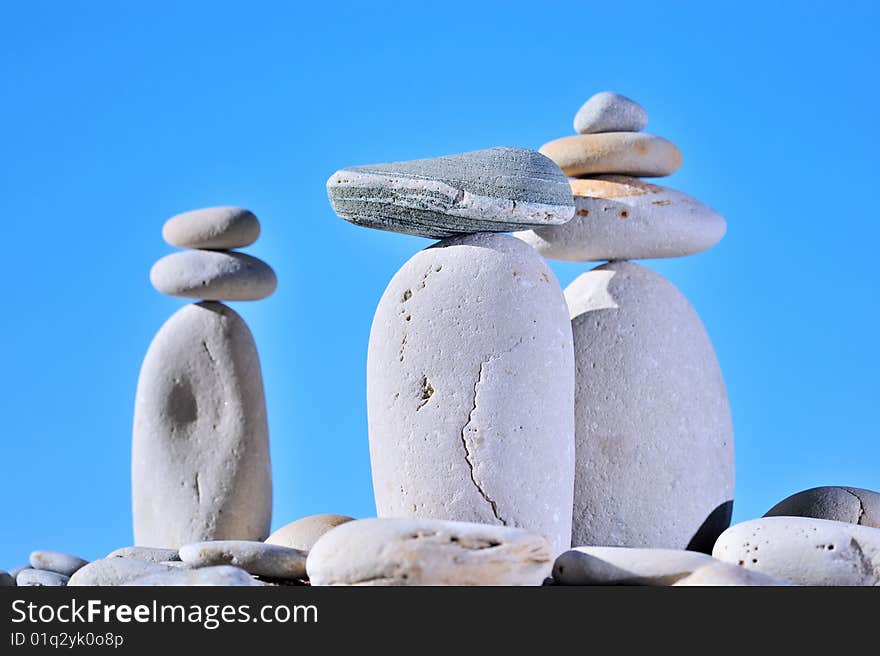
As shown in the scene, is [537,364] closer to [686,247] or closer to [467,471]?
[467,471]

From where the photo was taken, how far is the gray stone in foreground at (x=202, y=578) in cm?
389

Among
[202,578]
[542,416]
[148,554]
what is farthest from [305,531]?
[202,578]

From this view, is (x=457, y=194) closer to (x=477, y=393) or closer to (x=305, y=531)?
(x=477, y=393)

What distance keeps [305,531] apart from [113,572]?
163 centimetres

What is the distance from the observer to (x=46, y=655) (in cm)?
347

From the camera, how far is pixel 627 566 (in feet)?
13.4

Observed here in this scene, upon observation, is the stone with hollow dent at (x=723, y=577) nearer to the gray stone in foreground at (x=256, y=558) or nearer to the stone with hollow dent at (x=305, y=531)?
the gray stone in foreground at (x=256, y=558)

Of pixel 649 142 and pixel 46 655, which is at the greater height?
pixel 649 142

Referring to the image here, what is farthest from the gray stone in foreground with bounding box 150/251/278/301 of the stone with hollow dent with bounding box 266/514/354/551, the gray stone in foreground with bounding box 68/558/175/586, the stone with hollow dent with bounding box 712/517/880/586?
the stone with hollow dent with bounding box 712/517/880/586

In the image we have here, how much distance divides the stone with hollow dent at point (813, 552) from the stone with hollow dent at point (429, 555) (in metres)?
1.02

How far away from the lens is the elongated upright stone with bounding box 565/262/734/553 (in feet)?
19.2

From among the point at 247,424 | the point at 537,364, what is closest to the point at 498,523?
the point at 537,364

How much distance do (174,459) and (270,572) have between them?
12.0ft

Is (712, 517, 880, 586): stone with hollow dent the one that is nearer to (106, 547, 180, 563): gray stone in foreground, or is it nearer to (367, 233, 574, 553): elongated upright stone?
(367, 233, 574, 553): elongated upright stone
